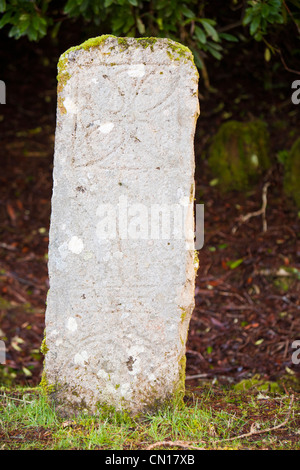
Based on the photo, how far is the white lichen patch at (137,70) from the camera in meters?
3.04

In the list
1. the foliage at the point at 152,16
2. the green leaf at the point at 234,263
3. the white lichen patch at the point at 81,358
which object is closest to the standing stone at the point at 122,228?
the white lichen patch at the point at 81,358

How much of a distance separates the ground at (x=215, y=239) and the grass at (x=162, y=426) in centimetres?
66

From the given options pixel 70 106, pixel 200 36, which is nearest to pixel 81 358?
pixel 70 106

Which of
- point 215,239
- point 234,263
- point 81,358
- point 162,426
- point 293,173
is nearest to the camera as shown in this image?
point 162,426

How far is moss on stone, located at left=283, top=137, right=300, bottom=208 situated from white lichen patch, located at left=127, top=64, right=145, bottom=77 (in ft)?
10.7

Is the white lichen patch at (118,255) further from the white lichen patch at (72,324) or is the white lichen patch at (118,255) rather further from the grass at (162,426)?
the grass at (162,426)

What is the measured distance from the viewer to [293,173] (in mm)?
5941

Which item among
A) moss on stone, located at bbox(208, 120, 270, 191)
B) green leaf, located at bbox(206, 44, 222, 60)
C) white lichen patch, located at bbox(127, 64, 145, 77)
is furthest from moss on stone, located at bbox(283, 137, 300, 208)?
white lichen patch, located at bbox(127, 64, 145, 77)

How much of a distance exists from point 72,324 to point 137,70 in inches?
56.9

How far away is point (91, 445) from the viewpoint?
2.64 meters

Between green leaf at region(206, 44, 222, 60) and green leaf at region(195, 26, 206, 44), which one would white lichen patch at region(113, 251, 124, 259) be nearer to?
green leaf at region(195, 26, 206, 44)

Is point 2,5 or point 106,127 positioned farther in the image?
point 2,5

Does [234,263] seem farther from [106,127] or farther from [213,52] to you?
[106,127]

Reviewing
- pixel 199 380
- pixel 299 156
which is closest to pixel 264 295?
pixel 199 380
